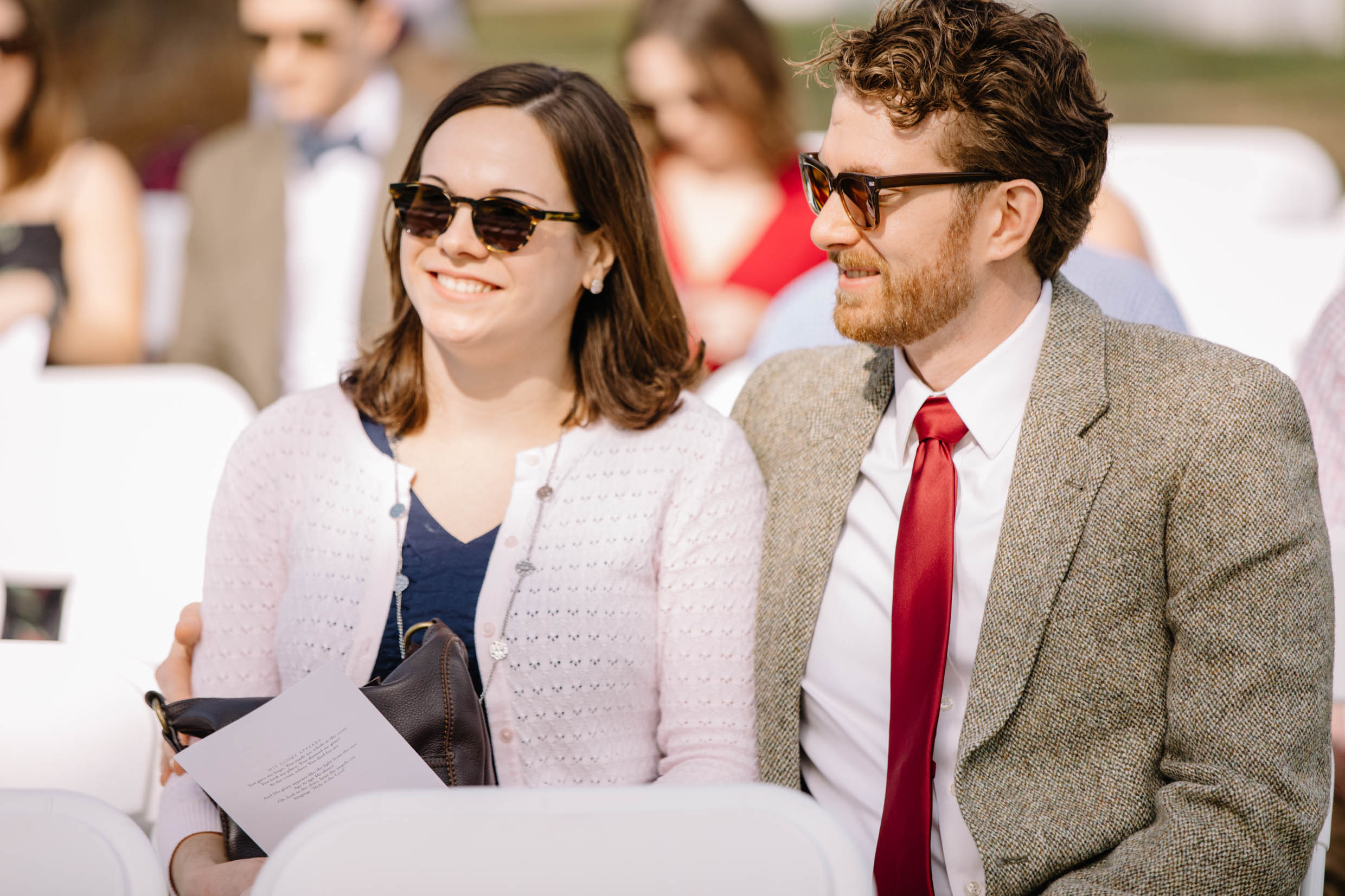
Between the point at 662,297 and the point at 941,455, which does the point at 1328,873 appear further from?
the point at 662,297

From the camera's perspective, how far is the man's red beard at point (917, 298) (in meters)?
1.77

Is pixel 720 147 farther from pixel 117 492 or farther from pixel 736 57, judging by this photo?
pixel 117 492

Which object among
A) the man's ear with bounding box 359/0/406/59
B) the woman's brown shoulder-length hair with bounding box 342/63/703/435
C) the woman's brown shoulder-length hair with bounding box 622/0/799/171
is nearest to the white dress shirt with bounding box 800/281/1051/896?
the woman's brown shoulder-length hair with bounding box 342/63/703/435

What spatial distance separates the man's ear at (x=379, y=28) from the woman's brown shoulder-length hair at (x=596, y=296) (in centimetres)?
304

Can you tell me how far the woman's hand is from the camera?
61.4 inches

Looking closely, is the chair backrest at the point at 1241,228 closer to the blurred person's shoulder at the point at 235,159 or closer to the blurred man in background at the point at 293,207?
the blurred man in background at the point at 293,207

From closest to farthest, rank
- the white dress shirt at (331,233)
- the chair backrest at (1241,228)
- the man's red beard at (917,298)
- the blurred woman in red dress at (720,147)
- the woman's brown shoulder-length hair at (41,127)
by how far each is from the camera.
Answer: the man's red beard at (917,298), the chair backrest at (1241,228), the blurred woman in red dress at (720,147), the white dress shirt at (331,233), the woman's brown shoulder-length hair at (41,127)

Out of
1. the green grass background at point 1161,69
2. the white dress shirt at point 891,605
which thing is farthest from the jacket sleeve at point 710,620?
the green grass background at point 1161,69

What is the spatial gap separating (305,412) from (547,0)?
283 inches

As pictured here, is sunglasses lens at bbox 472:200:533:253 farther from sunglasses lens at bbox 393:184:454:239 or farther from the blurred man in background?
the blurred man in background

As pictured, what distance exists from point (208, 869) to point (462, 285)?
35.2 inches

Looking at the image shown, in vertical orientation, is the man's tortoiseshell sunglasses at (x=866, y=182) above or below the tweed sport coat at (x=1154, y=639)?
above

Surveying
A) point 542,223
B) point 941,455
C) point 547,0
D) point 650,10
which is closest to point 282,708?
point 542,223

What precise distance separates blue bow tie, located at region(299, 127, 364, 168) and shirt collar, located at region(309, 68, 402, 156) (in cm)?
1
